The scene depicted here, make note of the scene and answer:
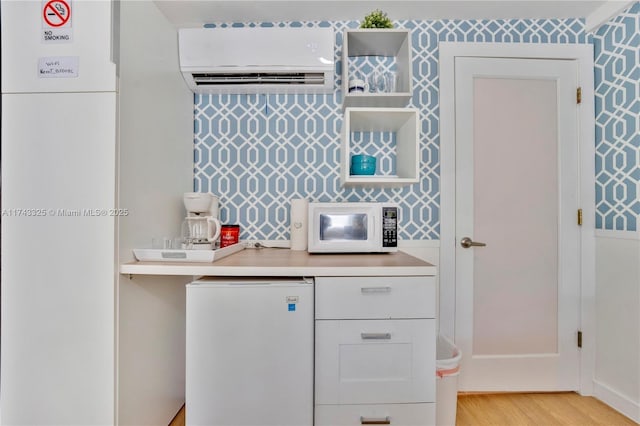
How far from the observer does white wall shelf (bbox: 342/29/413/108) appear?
1.80 meters

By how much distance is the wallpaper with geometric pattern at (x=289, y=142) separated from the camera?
208 centimetres

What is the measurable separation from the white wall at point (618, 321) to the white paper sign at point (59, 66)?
272cm

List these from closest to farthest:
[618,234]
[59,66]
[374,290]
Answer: [59,66] < [374,290] < [618,234]

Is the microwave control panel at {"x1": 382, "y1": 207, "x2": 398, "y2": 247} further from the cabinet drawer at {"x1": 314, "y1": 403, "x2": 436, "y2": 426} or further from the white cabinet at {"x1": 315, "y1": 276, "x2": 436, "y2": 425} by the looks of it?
the cabinet drawer at {"x1": 314, "y1": 403, "x2": 436, "y2": 426}

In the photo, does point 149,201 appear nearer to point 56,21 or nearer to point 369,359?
point 56,21

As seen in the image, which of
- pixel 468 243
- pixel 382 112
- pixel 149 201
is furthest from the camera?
pixel 468 243

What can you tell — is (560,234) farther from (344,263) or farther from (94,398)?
(94,398)

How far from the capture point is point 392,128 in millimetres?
2018

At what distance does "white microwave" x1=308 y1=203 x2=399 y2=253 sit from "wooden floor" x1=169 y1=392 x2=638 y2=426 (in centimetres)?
101

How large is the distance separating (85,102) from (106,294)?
29.5 inches

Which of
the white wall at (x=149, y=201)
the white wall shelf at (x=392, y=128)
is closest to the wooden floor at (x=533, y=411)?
the white wall at (x=149, y=201)

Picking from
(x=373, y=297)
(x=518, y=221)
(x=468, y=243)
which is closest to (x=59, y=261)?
(x=373, y=297)

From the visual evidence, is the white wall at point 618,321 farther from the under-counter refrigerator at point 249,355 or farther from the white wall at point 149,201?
the white wall at point 149,201

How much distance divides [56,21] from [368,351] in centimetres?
179
